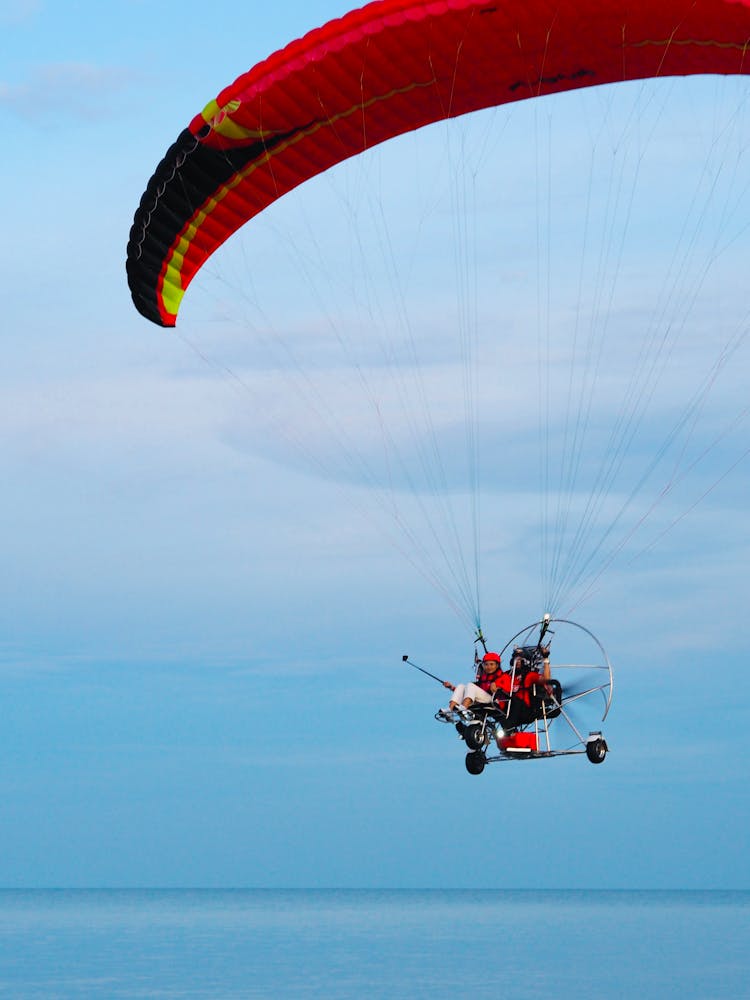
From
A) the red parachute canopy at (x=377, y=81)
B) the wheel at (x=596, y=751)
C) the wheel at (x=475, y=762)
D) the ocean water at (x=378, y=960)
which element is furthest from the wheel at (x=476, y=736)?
the ocean water at (x=378, y=960)

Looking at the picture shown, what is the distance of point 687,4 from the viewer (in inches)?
633

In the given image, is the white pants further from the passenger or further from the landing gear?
the landing gear

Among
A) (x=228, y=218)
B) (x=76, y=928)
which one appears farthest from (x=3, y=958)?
(x=228, y=218)

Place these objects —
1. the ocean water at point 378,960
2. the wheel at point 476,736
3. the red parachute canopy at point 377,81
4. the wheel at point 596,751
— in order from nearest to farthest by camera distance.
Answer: the red parachute canopy at point 377,81 < the wheel at point 476,736 < the wheel at point 596,751 < the ocean water at point 378,960

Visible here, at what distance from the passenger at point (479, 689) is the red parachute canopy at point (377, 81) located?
5995 mm

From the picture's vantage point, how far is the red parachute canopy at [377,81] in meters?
16.3

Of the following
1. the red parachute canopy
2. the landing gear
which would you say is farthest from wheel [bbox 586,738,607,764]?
the red parachute canopy

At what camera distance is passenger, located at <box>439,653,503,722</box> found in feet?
55.2

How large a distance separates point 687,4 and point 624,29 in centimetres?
78

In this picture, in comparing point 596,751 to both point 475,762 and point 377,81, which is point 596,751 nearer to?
point 475,762

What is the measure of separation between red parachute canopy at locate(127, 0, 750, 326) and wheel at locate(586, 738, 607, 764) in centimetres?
719

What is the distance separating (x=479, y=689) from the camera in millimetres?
16875

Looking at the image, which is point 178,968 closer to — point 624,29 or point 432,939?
point 432,939

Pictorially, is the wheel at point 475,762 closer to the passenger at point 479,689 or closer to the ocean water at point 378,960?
the passenger at point 479,689
